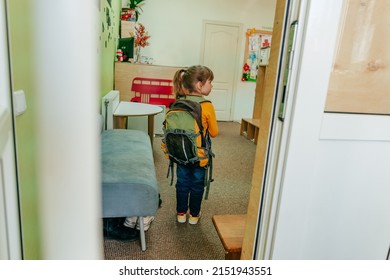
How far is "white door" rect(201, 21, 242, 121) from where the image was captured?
19.0 ft

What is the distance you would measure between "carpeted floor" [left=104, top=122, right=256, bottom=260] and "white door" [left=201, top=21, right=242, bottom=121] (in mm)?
2532

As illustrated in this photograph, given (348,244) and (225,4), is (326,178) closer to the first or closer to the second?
(348,244)

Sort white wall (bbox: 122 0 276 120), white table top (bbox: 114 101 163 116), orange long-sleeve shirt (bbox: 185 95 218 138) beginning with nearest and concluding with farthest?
1. orange long-sleeve shirt (bbox: 185 95 218 138)
2. white table top (bbox: 114 101 163 116)
3. white wall (bbox: 122 0 276 120)

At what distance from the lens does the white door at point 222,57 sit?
228 inches

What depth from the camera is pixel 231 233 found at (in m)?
1.40

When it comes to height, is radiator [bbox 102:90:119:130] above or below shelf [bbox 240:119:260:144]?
above

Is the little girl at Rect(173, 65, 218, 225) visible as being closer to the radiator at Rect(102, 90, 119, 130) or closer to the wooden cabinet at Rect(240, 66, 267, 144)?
the radiator at Rect(102, 90, 119, 130)

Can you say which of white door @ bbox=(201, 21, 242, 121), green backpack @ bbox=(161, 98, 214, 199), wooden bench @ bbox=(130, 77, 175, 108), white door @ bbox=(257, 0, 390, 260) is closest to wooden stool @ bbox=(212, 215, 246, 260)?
white door @ bbox=(257, 0, 390, 260)

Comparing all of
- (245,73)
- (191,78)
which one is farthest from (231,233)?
(245,73)

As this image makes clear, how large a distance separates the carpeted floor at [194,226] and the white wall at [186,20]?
2653mm

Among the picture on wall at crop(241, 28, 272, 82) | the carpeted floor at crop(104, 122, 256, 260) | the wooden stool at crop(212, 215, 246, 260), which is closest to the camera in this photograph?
the wooden stool at crop(212, 215, 246, 260)

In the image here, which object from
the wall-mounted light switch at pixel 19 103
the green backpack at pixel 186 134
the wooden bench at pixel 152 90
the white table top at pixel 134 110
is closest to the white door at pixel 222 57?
the wooden bench at pixel 152 90

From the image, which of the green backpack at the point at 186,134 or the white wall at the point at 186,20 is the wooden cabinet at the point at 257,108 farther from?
the green backpack at the point at 186,134
